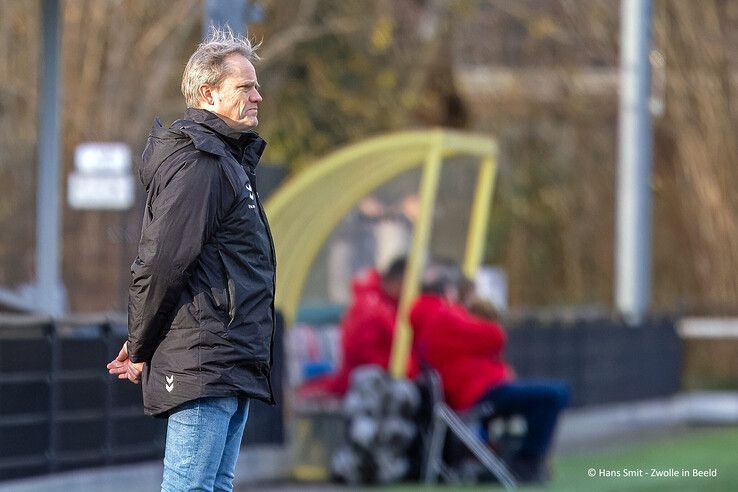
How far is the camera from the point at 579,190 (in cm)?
2711

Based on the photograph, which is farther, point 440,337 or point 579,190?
point 579,190

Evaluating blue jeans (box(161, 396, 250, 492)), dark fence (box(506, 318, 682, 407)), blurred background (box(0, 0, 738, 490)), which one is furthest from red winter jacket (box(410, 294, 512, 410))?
blue jeans (box(161, 396, 250, 492))

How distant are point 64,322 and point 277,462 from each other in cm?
237

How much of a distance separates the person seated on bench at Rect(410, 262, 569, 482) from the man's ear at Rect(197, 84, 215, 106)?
6029 millimetres

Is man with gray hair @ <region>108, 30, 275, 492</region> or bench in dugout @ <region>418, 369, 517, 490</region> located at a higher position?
man with gray hair @ <region>108, 30, 275, 492</region>

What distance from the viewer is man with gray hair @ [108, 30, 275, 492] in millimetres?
4613

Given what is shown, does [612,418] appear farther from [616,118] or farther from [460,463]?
[616,118]

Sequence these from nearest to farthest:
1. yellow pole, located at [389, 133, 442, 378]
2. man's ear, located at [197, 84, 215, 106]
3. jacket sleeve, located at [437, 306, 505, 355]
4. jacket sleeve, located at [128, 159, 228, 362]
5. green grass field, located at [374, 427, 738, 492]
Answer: jacket sleeve, located at [128, 159, 228, 362], man's ear, located at [197, 84, 215, 106], green grass field, located at [374, 427, 738, 492], jacket sleeve, located at [437, 306, 505, 355], yellow pole, located at [389, 133, 442, 378]

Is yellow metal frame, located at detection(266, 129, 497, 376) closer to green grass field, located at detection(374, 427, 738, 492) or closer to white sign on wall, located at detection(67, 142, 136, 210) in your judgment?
white sign on wall, located at detection(67, 142, 136, 210)

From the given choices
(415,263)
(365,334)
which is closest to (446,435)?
(365,334)

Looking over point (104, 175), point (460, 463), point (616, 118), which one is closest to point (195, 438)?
point (460, 463)

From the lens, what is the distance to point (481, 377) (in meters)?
10.7

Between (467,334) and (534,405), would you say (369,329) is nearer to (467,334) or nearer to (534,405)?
(467,334)

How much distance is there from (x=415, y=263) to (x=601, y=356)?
496cm
